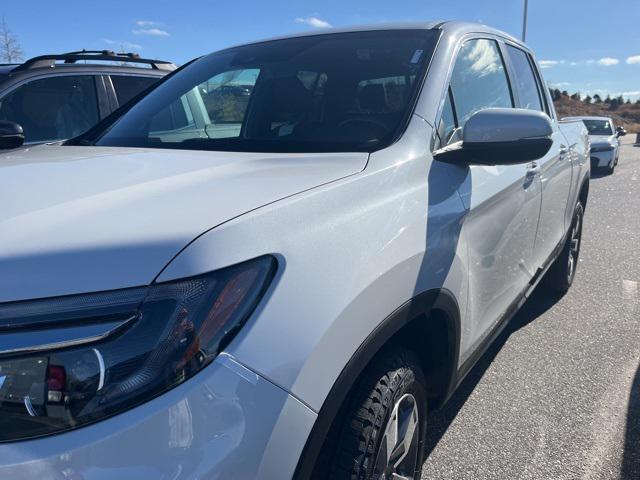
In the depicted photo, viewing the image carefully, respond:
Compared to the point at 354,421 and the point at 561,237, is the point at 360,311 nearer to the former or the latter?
the point at 354,421

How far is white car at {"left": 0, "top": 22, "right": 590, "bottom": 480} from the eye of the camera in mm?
1154

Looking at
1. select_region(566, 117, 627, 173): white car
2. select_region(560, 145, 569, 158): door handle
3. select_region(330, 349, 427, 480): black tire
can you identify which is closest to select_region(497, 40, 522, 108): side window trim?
select_region(560, 145, 569, 158): door handle

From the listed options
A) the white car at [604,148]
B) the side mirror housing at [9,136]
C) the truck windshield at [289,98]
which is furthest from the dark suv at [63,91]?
the white car at [604,148]

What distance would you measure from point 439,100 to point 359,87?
1.13ft

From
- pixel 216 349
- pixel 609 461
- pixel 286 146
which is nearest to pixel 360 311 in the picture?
pixel 216 349

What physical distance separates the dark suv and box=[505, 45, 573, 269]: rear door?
3638mm

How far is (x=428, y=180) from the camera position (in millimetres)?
1993

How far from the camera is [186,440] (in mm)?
1151

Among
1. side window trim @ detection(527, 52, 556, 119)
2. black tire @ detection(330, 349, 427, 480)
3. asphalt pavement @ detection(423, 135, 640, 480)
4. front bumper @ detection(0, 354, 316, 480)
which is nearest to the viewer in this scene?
front bumper @ detection(0, 354, 316, 480)

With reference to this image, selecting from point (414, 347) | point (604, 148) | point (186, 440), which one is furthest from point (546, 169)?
point (604, 148)

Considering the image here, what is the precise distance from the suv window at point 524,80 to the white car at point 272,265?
21.6 inches

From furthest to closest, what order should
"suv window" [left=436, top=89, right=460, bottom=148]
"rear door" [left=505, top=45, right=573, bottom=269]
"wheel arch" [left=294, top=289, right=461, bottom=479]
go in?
"rear door" [left=505, top=45, right=573, bottom=269], "suv window" [left=436, top=89, right=460, bottom=148], "wheel arch" [left=294, top=289, right=461, bottom=479]

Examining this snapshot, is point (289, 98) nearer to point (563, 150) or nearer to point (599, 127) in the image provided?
point (563, 150)

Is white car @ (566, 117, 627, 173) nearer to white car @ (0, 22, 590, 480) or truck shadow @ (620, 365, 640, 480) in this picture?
truck shadow @ (620, 365, 640, 480)
